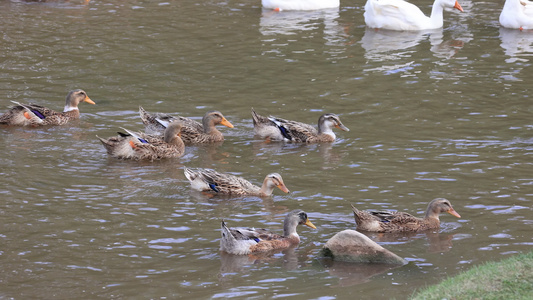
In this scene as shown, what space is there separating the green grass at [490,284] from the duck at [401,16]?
1658cm

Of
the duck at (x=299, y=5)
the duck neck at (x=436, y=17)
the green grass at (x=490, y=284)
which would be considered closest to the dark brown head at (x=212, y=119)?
the green grass at (x=490, y=284)

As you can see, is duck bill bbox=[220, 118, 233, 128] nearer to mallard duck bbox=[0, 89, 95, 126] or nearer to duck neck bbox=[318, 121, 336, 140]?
duck neck bbox=[318, 121, 336, 140]

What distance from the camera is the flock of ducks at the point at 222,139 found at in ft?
34.6

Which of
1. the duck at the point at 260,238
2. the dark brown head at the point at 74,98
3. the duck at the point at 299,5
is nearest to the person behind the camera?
the duck at the point at 260,238

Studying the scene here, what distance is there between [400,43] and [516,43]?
3078 mm

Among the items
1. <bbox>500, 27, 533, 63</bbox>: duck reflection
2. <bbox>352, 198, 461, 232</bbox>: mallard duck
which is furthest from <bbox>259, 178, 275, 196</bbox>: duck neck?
<bbox>500, 27, 533, 63</bbox>: duck reflection

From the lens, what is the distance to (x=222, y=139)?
15773mm

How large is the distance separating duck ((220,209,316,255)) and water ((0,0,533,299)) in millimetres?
153

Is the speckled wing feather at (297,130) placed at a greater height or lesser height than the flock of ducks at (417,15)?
lesser

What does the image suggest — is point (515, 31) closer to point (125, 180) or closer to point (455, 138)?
point (455, 138)

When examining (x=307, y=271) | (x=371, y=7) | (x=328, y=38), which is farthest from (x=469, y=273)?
(x=371, y=7)

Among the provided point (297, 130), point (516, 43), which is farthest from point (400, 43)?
point (297, 130)

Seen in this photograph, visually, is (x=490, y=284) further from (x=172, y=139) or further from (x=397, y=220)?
(x=172, y=139)

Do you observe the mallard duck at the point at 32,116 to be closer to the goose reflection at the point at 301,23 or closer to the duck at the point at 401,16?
the goose reflection at the point at 301,23
